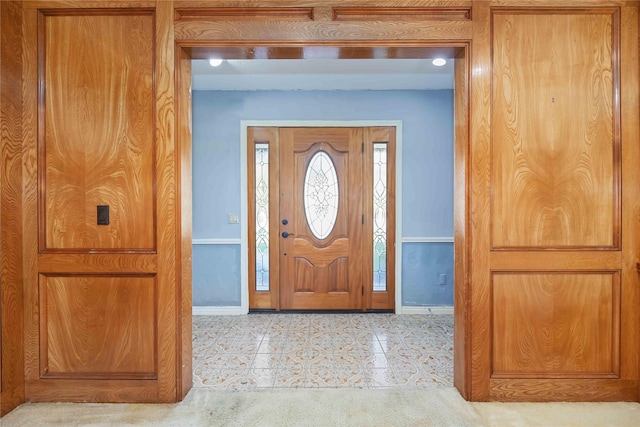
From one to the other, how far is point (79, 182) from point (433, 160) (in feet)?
11.3

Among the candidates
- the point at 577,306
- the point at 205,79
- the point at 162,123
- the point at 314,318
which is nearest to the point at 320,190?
the point at 314,318

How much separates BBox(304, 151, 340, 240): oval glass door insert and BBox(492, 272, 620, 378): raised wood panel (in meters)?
2.27

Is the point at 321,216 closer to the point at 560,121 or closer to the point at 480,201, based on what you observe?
the point at 480,201

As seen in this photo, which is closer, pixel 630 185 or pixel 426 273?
pixel 630 185

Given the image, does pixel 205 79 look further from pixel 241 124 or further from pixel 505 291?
pixel 505 291

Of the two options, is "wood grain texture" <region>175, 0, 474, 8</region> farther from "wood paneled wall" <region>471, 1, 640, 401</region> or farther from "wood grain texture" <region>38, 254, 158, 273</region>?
"wood grain texture" <region>38, 254, 158, 273</region>

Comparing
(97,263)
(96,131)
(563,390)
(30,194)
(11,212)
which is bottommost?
(563,390)

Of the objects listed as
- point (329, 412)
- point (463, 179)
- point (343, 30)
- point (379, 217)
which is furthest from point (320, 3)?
point (379, 217)

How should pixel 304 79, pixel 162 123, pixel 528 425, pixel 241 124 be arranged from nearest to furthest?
pixel 528 425 → pixel 162 123 → pixel 304 79 → pixel 241 124

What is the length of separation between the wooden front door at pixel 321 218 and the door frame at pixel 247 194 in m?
0.09

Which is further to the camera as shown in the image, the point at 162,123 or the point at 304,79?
the point at 304,79

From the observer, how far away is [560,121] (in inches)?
85.5

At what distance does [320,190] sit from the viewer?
420 cm

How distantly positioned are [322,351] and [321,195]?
1.78 m
